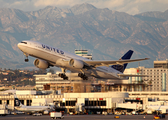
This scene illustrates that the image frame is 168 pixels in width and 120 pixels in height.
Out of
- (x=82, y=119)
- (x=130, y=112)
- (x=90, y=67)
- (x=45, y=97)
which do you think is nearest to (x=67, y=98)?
(x=45, y=97)

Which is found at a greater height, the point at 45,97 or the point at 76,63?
the point at 76,63

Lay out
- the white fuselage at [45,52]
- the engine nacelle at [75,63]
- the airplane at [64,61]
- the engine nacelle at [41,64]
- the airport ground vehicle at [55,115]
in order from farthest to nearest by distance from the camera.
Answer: the airport ground vehicle at [55,115]
the engine nacelle at [41,64]
the engine nacelle at [75,63]
the airplane at [64,61]
the white fuselage at [45,52]

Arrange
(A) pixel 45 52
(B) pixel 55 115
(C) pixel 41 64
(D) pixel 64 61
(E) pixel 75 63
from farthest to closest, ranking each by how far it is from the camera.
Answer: (B) pixel 55 115, (C) pixel 41 64, (E) pixel 75 63, (D) pixel 64 61, (A) pixel 45 52

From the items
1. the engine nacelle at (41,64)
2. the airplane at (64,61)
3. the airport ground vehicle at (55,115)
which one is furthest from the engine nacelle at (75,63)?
the airport ground vehicle at (55,115)

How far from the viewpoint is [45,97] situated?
128 m

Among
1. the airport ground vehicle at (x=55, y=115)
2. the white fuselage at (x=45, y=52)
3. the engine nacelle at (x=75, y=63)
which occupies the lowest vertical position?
the airport ground vehicle at (x=55, y=115)

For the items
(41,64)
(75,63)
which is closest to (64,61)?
(75,63)

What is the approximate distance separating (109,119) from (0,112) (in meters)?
35.4

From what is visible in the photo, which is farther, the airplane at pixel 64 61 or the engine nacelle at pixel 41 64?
the engine nacelle at pixel 41 64

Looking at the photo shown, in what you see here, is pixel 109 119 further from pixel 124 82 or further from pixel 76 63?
pixel 124 82

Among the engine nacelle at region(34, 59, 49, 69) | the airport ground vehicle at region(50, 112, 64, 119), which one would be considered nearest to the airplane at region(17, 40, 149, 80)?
the engine nacelle at region(34, 59, 49, 69)

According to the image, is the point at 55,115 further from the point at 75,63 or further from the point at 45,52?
the point at 45,52

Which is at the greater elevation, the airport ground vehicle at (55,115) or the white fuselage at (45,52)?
the white fuselage at (45,52)

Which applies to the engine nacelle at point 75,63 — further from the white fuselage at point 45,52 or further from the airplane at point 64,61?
the white fuselage at point 45,52
